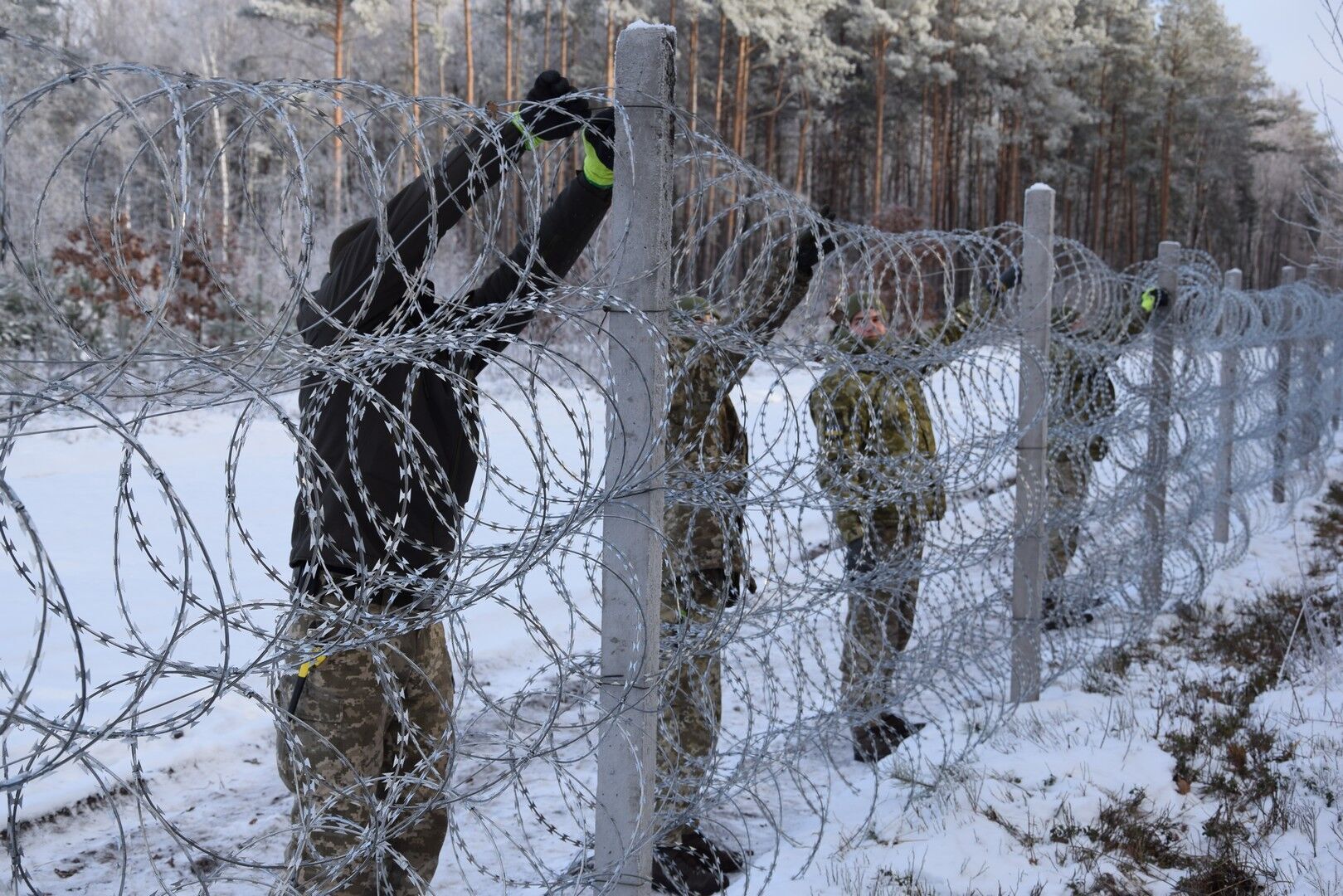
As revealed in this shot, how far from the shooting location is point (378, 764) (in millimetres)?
2633

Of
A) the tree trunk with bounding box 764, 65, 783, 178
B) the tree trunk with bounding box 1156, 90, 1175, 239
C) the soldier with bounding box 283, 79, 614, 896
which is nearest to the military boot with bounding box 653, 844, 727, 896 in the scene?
the soldier with bounding box 283, 79, 614, 896

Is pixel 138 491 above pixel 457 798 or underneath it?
underneath

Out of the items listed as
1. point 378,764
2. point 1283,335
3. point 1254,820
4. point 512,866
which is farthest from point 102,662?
point 1283,335

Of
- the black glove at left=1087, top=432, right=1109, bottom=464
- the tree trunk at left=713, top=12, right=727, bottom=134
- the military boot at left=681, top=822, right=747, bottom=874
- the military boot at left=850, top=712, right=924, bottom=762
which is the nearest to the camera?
the military boot at left=681, top=822, right=747, bottom=874

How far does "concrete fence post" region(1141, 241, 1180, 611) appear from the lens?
629cm

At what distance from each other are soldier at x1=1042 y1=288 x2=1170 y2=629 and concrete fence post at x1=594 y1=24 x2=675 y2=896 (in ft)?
9.92

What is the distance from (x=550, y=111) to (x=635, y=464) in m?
0.81

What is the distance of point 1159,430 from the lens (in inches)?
249

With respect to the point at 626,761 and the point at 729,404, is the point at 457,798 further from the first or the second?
the point at 729,404

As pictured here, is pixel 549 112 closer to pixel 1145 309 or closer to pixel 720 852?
pixel 720 852

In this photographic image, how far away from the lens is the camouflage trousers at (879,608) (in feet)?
12.7

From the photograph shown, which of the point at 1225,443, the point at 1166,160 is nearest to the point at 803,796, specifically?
the point at 1225,443

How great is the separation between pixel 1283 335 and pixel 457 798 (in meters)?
9.46

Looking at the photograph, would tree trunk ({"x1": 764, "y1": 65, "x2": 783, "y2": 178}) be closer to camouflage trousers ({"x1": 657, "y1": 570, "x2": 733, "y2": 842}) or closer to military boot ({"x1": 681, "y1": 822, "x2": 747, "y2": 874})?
camouflage trousers ({"x1": 657, "y1": 570, "x2": 733, "y2": 842})
